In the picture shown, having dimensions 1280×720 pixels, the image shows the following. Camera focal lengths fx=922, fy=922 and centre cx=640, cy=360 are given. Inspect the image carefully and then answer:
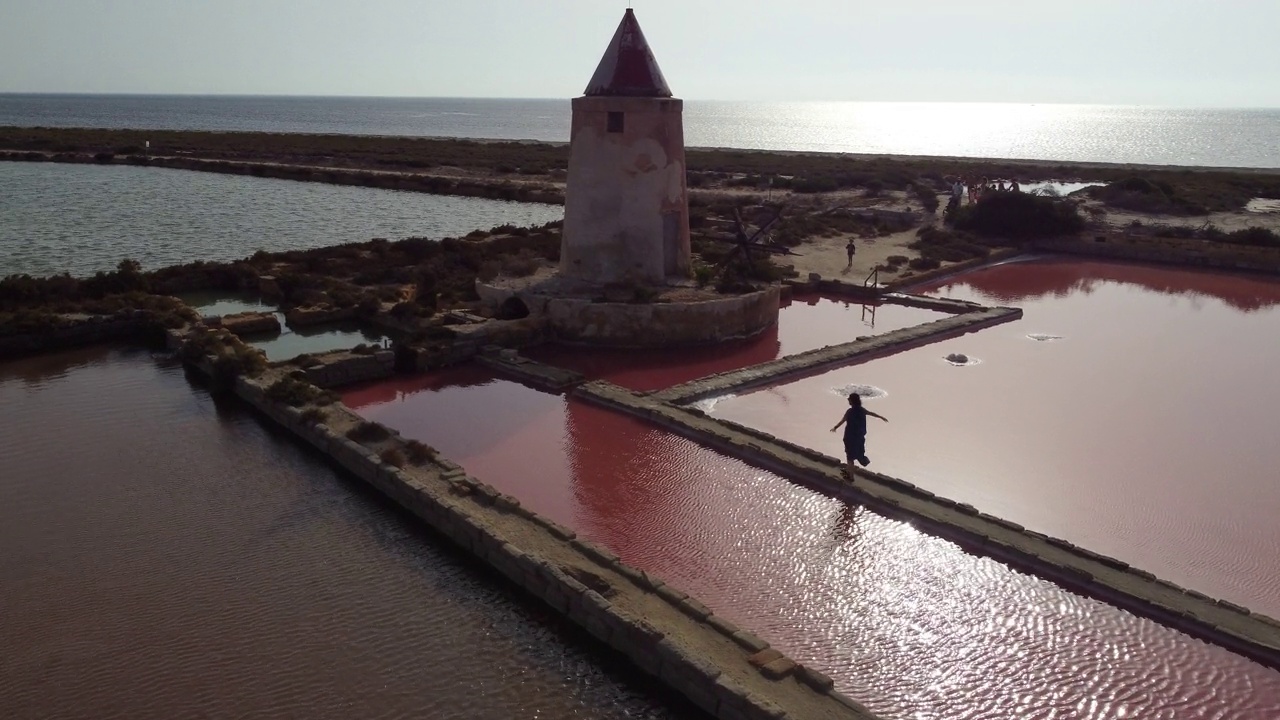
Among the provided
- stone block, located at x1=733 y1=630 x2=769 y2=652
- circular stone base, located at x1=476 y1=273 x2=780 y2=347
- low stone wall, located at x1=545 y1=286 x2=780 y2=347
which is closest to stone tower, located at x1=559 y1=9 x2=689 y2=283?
circular stone base, located at x1=476 y1=273 x2=780 y2=347

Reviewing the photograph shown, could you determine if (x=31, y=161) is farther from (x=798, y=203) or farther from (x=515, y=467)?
(x=515, y=467)

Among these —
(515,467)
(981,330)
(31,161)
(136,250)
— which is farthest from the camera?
(31,161)

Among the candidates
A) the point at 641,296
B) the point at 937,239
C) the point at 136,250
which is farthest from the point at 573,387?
the point at 136,250

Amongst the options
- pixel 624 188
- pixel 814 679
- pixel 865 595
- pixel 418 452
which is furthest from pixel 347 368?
pixel 814 679

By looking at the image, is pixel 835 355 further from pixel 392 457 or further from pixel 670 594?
pixel 670 594

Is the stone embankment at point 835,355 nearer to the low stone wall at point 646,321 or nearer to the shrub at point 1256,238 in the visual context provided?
the low stone wall at point 646,321

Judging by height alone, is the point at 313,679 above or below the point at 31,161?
below

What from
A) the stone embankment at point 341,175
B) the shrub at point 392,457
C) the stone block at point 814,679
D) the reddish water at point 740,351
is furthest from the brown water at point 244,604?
the stone embankment at point 341,175
